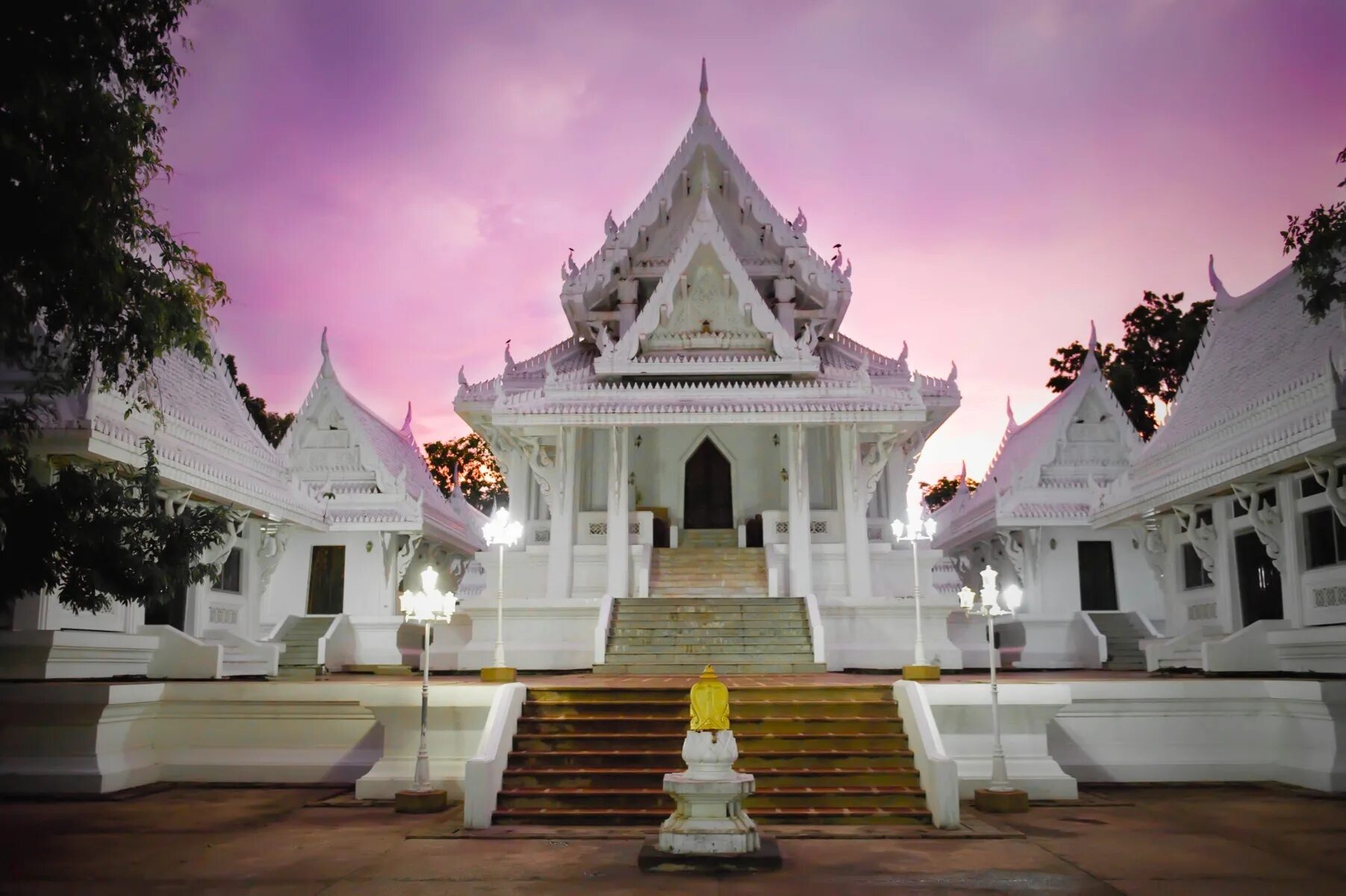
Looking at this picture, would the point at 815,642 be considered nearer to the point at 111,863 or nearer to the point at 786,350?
the point at 786,350

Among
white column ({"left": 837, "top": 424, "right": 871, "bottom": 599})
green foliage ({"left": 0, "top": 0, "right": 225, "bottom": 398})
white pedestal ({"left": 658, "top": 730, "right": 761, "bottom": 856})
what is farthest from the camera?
white column ({"left": 837, "top": 424, "right": 871, "bottom": 599})

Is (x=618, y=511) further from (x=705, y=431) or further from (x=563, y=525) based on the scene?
(x=705, y=431)

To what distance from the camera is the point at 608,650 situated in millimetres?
15227

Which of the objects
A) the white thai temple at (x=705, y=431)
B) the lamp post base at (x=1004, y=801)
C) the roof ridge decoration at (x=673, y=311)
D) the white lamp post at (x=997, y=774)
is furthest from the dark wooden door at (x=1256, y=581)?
the roof ridge decoration at (x=673, y=311)

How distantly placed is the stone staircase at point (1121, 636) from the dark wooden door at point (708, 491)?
7.24 meters

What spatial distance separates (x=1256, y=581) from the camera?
14797mm

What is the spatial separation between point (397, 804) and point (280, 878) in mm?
2670

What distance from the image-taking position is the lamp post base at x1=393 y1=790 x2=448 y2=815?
Result: 9.58 m

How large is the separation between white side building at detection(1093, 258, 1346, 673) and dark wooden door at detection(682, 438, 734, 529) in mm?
6738

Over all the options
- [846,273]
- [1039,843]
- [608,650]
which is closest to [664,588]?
[608,650]

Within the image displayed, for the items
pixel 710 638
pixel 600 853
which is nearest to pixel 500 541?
pixel 710 638

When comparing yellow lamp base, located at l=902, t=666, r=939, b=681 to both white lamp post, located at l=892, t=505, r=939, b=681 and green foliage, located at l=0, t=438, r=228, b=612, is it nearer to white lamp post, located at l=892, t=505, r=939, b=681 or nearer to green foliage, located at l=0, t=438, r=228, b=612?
white lamp post, located at l=892, t=505, r=939, b=681

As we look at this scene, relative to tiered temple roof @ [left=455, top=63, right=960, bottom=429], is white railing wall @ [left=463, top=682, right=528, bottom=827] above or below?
below

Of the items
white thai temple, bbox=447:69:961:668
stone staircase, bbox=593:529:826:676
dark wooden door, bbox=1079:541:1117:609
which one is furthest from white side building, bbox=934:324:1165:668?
stone staircase, bbox=593:529:826:676
